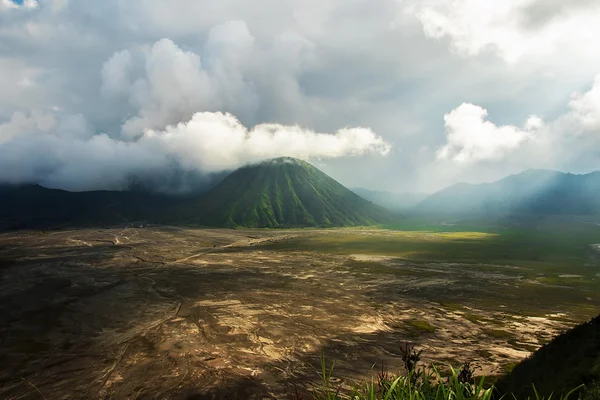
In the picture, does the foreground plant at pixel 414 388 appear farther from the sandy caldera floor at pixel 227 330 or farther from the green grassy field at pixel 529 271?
the green grassy field at pixel 529 271

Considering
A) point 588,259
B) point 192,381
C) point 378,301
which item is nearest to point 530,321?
point 378,301

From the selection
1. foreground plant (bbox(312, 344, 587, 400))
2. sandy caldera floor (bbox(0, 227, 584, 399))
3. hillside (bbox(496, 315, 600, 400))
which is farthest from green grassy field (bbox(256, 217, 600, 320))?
foreground plant (bbox(312, 344, 587, 400))

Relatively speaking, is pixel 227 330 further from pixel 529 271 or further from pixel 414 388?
pixel 529 271

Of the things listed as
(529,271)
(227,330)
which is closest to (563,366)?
(227,330)

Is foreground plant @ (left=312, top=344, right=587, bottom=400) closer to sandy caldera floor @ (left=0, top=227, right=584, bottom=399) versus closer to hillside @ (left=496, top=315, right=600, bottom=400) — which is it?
hillside @ (left=496, top=315, right=600, bottom=400)

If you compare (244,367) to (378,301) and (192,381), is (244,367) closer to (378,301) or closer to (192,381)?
(192,381)

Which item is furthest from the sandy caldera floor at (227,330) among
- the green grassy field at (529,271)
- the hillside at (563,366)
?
the hillside at (563,366)
